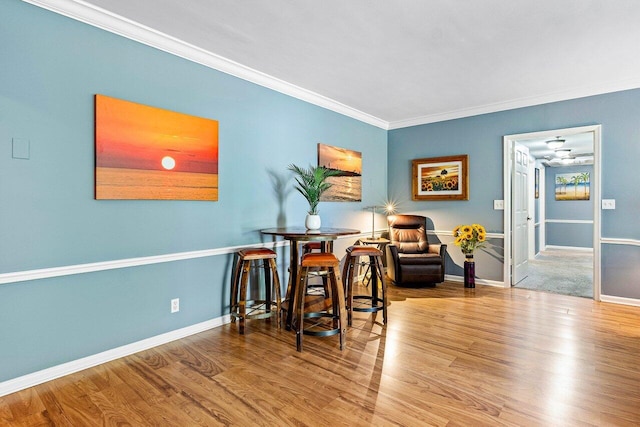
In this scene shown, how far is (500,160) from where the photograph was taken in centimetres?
473

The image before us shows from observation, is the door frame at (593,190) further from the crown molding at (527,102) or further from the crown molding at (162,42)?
the crown molding at (162,42)

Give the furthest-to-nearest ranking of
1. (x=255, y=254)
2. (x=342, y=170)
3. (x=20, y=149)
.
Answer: (x=342, y=170) < (x=255, y=254) < (x=20, y=149)

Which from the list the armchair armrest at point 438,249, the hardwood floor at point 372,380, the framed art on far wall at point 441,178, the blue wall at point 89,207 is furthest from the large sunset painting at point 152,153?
the framed art on far wall at point 441,178

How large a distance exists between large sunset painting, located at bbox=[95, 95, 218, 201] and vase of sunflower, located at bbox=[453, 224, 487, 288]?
3444 millimetres

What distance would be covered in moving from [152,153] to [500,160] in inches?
173

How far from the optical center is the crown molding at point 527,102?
3875 mm

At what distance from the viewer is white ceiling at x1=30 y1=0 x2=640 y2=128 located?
2.35 meters

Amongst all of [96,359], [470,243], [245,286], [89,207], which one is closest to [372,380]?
[245,286]

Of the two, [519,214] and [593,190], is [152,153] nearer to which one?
[593,190]

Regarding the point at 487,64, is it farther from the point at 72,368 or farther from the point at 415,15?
the point at 72,368

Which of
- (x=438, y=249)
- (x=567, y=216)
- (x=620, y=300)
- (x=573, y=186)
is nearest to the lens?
(x=620, y=300)

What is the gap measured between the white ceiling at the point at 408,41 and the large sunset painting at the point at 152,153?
614mm

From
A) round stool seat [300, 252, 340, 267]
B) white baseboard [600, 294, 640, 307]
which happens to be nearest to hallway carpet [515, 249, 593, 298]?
white baseboard [600, 294, 640, 307]

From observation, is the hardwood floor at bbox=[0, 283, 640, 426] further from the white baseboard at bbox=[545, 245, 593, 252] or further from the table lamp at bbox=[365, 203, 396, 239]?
the white baseboard at bbox=[545, 245, 593, 252]
